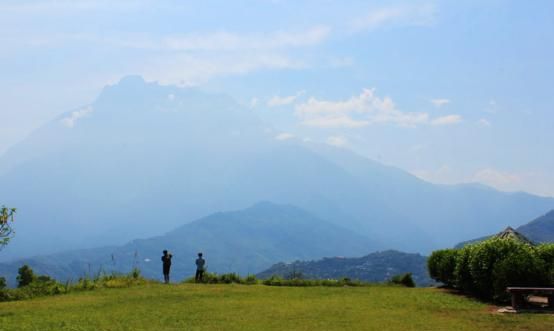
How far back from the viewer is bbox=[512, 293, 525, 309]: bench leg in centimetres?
2027

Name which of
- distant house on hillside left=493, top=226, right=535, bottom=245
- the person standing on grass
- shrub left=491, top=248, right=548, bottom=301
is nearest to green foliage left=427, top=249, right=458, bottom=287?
distant house on hillside left=493, top=226, right=535, bottom=245

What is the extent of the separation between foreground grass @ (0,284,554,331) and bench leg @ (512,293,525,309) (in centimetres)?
106

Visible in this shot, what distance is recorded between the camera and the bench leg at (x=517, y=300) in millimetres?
20266

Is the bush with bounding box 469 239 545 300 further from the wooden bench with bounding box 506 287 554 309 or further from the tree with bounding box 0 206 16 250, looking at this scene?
the tree with bounding box 0 206 16 250

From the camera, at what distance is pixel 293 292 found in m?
27.6

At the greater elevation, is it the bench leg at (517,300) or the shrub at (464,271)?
the shrub at (464,271)

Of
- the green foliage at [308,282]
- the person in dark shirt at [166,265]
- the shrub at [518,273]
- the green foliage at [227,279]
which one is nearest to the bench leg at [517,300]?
the shrub at [518,273]

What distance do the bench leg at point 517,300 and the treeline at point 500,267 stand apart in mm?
695

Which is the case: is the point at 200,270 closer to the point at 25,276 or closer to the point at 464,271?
the point at 25,276

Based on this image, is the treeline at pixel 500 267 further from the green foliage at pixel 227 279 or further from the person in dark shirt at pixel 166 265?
the person in dark shirt at pixel 166 265

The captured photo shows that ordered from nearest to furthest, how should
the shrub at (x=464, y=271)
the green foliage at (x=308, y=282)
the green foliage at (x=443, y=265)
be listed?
1. the shrub at (x=464, y=271)
2. the green foliage at (x=443, y=265)
3. the green foliage at (x=308, y=282)

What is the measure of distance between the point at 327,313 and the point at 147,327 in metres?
6.23

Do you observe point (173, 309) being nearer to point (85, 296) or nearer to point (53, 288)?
point (85, 296)

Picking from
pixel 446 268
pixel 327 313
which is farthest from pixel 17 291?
pixel 446 268
